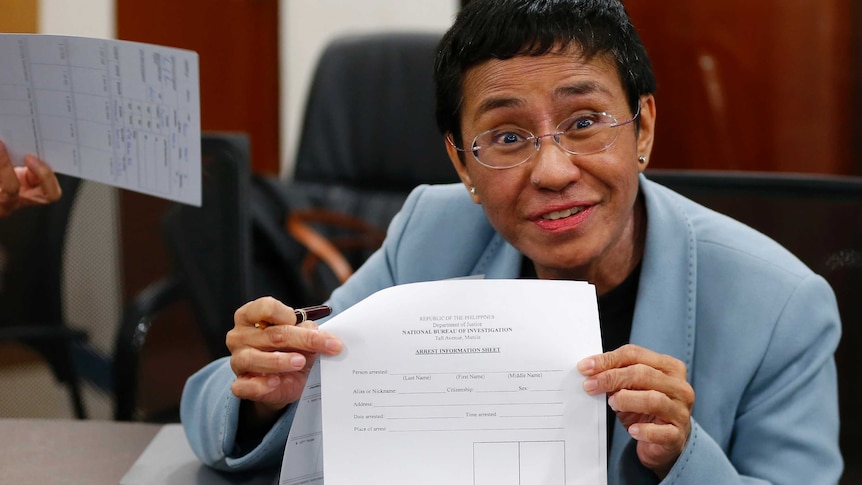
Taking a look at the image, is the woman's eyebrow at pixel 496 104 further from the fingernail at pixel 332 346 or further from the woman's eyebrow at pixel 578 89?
the fingernail at pixel 332 346

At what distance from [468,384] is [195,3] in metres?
3.54

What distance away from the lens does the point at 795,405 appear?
127cm

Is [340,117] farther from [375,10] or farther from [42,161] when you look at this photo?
[42,161]

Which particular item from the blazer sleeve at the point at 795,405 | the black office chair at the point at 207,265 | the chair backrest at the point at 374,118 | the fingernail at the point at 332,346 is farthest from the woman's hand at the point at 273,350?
the chair backrest at the point at 374,118

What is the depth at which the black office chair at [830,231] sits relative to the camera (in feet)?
5.14

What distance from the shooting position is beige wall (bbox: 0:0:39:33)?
139cm

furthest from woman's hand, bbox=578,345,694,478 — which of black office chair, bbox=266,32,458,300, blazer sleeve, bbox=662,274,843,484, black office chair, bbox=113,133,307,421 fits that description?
black office chair, bbox=266,32,458,300

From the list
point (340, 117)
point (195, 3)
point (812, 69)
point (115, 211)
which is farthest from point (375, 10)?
point (115, 211)

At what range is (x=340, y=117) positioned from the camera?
329 centimetres

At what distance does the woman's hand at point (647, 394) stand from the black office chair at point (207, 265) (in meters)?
0.92

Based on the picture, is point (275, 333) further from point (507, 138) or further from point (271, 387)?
point (507, 138)

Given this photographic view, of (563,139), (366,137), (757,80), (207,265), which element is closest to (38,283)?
(207,265)

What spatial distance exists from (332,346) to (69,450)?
443mm

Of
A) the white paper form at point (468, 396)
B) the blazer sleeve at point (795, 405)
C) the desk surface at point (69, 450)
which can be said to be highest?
the white paper form at point (468, 396)
